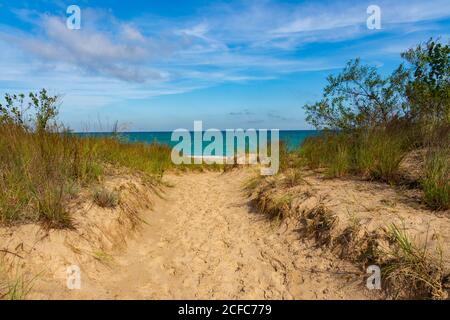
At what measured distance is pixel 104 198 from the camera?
4766mm

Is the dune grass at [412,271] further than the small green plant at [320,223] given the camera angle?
No

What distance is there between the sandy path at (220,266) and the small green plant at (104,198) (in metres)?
0.64

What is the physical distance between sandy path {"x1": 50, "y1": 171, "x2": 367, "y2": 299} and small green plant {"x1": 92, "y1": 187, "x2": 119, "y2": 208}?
0.64 meters

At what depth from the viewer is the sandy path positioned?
3389 mm

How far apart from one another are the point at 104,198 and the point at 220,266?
6.46 ft

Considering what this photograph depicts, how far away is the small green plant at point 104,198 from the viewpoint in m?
4.73
